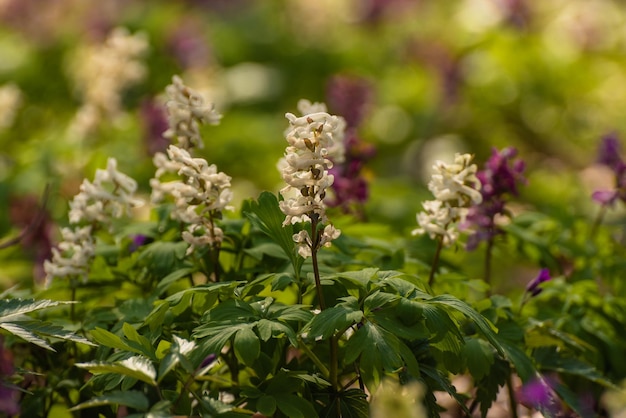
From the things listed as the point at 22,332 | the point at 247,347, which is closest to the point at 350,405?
the point at 247,347

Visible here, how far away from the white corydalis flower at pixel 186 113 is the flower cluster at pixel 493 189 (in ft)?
2.73

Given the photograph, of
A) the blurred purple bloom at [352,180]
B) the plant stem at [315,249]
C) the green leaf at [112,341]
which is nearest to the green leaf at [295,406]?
the plant stem at [315,249]

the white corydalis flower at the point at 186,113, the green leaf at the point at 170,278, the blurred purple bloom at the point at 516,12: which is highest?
the blurred purple bloom at the point at 516,12

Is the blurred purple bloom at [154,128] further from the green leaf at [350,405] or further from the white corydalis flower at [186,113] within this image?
the green leaf at [350,405]

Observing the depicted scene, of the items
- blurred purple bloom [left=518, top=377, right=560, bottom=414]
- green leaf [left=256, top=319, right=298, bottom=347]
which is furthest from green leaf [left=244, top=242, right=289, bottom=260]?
blurred purple bloom [left=518, top=377, right=560, bottom=414]

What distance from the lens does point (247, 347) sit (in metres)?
1.83

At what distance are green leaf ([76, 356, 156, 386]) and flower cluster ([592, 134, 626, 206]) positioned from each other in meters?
1.81

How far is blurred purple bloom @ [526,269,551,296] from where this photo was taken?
2490mm

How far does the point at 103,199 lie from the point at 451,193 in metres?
0.99

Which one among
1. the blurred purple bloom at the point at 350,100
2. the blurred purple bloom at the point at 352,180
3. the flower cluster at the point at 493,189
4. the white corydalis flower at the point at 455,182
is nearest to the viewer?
the white corydalis flower at the point at 455,182

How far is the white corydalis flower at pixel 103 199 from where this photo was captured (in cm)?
245

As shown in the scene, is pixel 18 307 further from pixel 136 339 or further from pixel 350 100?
pixel 350 100

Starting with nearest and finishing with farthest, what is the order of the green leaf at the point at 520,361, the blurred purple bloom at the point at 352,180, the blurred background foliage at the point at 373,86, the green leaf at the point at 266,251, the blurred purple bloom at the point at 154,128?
the green leaf at the point at 520,361 → the green leaf at the point at 266,251 → the blurred purple bloom at the point at 352,180 → the blurred purple bloom at the point at 154,128 → the blurred background foliage at the point at 373,86

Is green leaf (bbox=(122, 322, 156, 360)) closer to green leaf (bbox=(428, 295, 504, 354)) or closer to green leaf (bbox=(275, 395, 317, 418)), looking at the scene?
green leaf (bbox=(275, 395, 317, 418))
